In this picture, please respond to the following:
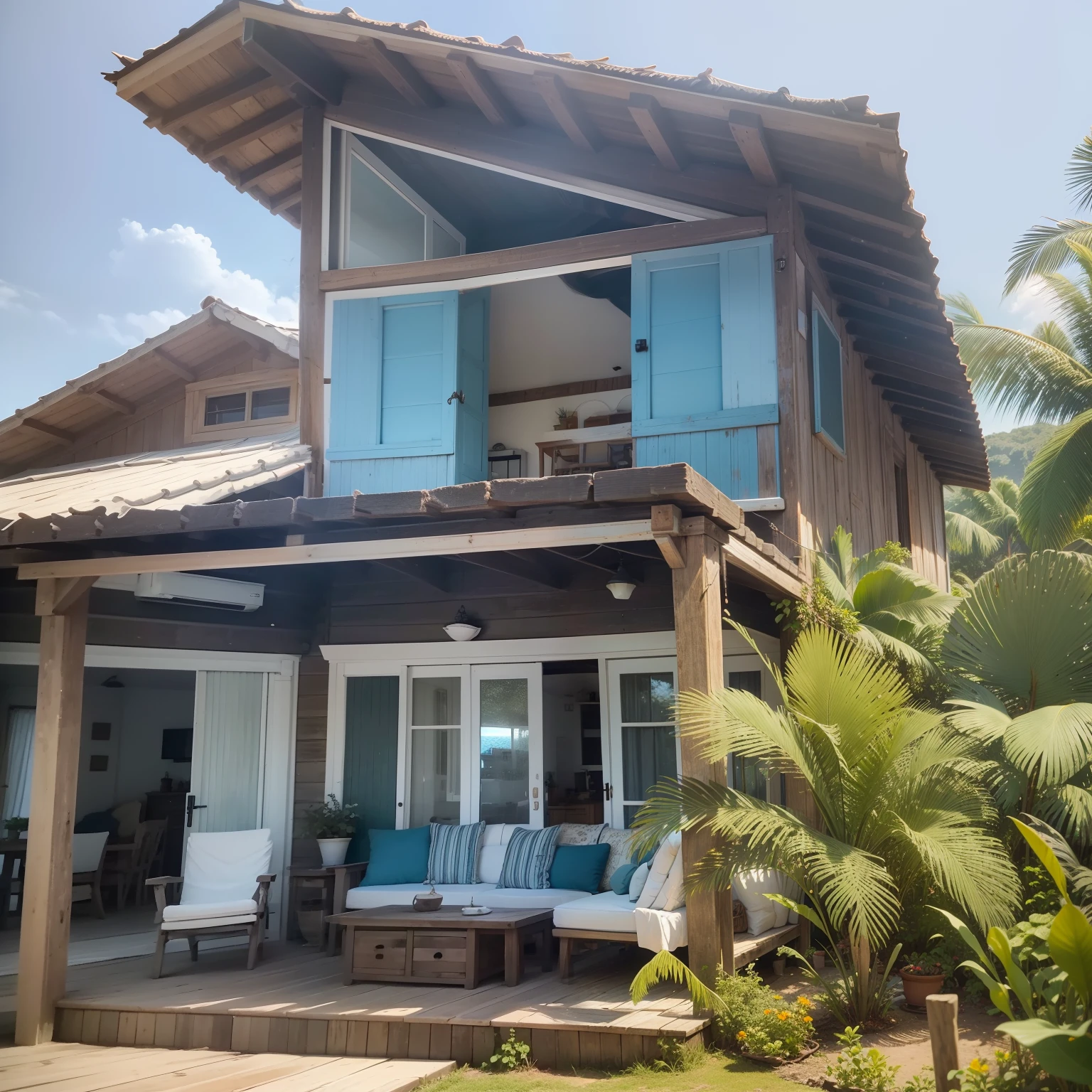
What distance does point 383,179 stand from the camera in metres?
8.02

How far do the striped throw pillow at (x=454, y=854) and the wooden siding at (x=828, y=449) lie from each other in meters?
3.09

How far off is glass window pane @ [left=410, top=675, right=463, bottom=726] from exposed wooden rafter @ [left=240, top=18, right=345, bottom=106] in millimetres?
4369

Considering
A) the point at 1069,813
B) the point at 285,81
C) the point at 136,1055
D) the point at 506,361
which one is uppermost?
the point at 285,81

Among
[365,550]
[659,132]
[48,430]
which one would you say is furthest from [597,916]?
[48,430]

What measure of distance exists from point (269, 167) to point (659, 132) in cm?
382

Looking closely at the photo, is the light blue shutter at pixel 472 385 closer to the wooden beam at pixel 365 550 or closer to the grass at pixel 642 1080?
the wooden beam at pixel 365 550

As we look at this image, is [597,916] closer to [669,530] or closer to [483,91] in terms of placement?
[669,530]

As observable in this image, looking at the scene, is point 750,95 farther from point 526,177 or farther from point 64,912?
point 64,912

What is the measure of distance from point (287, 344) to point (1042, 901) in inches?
299

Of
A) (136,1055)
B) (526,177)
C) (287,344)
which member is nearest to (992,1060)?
(136,1055)

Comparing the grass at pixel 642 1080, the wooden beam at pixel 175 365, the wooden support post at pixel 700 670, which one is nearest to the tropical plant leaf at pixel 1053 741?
the wooden support post at pixel 700 670

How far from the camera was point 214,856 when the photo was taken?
24.5 ft

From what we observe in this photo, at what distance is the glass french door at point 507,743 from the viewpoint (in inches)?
310

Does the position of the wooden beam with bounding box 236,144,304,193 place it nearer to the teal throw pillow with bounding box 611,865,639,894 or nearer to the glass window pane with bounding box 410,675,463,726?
the glass window pane with bounding box 410,675,463,726
